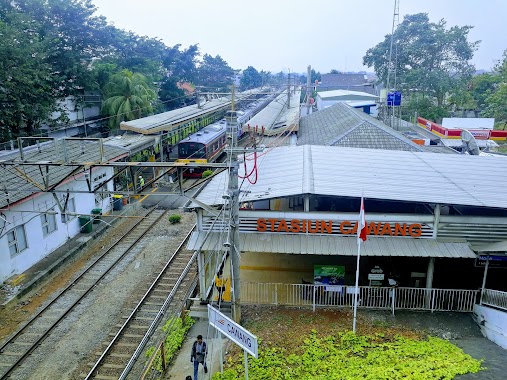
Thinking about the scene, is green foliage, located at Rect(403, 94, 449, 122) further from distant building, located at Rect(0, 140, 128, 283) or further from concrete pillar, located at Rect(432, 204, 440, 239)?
concrete pillar, located at Rect(432, 204, 440, 239)

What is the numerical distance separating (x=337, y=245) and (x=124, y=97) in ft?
90.7

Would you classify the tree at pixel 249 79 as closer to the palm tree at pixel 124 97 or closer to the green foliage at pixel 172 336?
the palm tree at pixel 124 97

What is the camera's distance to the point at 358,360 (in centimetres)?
1021

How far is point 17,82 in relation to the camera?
2236 centimetres

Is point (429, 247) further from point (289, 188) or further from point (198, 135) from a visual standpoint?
point (198, 135)

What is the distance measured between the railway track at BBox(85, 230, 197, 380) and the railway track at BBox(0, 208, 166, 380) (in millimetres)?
2153

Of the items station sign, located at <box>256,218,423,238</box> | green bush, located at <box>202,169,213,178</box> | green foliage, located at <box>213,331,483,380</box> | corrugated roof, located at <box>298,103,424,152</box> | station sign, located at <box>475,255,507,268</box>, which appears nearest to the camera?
green foliage, located at <box>213,331,483,380</box>

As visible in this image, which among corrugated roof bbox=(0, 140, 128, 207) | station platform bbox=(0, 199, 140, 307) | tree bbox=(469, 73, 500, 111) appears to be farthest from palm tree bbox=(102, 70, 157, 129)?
tree bbox=(469, 73, 500, 111)

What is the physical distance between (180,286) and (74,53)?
75.7 ft

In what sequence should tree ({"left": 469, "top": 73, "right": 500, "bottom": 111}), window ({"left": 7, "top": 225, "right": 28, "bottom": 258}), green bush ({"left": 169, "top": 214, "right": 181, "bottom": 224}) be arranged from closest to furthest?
1. window ({"left": 7, "top": 225, "right": 28, "bottom": 258})
2. green bush ({"left": 169, "top": 214, "right": 181, "bottom": 224})
3. tree ({"left": 469, "top": 73, "right": 500, "bottom": 111})

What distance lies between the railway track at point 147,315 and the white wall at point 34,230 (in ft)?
15.0

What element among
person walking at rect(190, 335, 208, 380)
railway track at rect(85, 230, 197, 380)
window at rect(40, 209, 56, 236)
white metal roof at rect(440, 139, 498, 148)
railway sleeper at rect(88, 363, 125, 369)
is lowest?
railway sleeper at rect(88, 363, 125, 369)

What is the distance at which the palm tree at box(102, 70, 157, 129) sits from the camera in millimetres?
34062

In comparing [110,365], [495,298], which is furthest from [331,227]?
[110,365]
